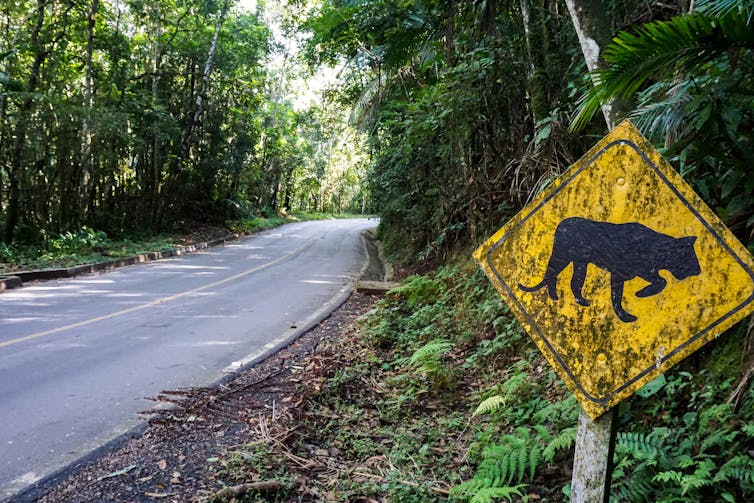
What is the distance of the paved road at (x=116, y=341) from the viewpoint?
4031 millimetres

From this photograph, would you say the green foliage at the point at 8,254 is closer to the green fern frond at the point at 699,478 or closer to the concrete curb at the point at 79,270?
the concrete curb at the point at 79,270

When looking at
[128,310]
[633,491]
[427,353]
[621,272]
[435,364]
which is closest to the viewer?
[621,272]

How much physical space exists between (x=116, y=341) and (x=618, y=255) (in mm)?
6470

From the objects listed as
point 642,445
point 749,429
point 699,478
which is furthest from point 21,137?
point 749,429

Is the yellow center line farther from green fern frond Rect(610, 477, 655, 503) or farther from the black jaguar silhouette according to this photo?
the black jaguar silhouette

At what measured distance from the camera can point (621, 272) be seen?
143cm

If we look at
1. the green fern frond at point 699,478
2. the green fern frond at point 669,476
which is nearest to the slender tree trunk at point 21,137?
the green fern frond at point 669,476

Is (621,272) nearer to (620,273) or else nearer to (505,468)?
(620,273)

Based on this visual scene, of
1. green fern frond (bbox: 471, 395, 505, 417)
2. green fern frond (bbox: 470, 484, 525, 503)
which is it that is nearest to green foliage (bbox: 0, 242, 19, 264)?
green fern frond (bbox: 471, 395, 505, 417)

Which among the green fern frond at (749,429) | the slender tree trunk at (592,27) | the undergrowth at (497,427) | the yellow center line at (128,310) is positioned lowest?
the undergrowth at (497,427)

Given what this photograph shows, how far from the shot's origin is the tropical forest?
268 cm

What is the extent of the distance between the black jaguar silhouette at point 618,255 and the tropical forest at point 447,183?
0.84 ft

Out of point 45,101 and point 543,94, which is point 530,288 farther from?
point 45,101

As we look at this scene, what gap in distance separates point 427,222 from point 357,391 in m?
6.52
